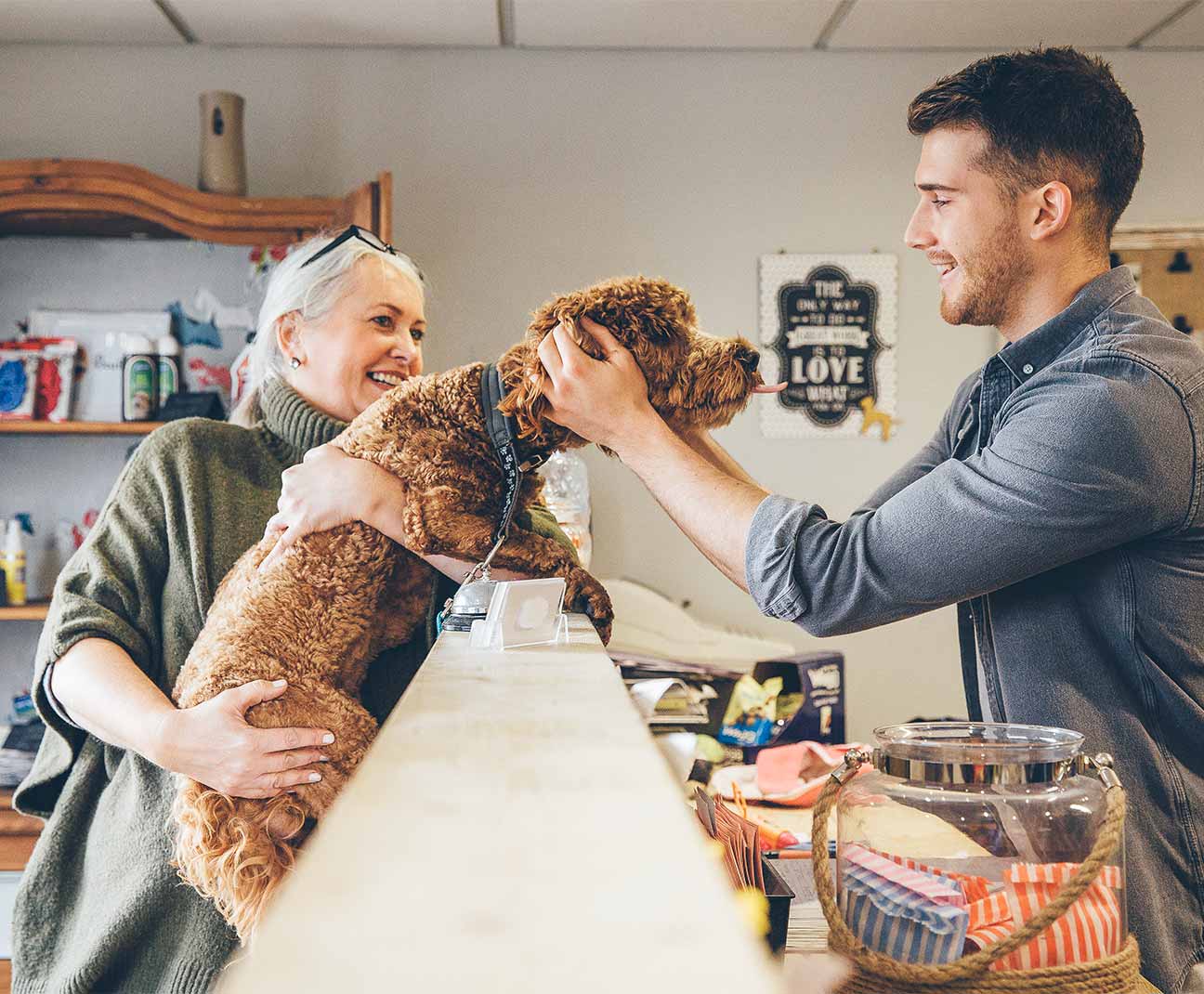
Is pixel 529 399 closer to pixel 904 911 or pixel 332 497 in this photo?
pixel 332 497

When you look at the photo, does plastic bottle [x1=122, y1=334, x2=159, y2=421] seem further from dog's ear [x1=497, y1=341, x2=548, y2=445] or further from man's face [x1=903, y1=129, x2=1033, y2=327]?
man's face [x1=903, y1=129, x2=1033, y2=327]

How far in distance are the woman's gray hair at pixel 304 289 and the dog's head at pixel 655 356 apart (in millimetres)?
498

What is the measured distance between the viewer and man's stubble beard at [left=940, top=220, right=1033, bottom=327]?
1349 millimetres

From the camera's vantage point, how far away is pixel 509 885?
1.11 ft

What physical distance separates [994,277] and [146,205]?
2.42 m

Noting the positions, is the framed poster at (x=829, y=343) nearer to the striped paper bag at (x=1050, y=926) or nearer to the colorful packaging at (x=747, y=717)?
the colorful packaging at (x=747, y=717)

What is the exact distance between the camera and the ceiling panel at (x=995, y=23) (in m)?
3.11

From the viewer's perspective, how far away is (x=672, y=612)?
306cm

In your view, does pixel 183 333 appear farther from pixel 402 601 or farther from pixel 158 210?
pixel 402 601

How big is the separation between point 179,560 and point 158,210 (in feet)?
Answer: 5.96

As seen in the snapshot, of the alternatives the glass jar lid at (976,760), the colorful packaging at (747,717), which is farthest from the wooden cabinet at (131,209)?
the glass jar lid at (976,760)

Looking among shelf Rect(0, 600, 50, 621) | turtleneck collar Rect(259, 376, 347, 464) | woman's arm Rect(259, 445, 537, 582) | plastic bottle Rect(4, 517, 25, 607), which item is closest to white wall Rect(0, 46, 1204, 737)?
plastic bottle Rect(4, 517, 25, 607)

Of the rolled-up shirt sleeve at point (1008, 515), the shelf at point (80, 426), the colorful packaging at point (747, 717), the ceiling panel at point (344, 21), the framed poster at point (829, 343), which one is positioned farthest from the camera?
the framed poster at point (829, 343)

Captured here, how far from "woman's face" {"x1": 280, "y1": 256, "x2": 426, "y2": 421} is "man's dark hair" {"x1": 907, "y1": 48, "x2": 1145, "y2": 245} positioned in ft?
2.84
